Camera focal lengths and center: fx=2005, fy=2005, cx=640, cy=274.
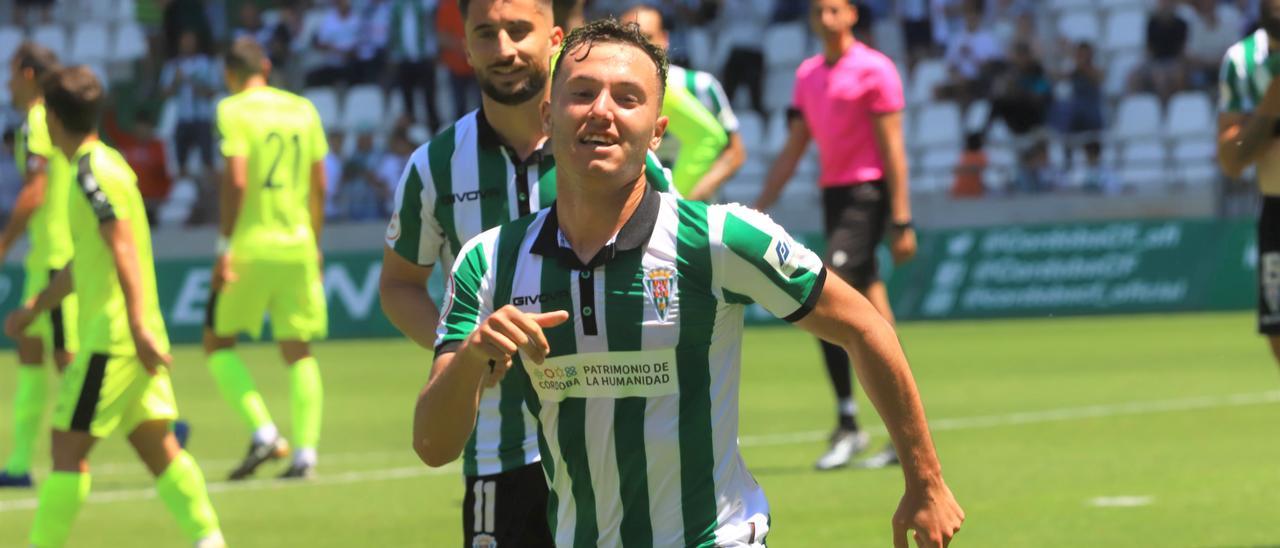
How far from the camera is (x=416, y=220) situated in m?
5.52

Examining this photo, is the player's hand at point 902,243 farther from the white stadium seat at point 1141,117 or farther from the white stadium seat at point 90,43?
the white stadium seat at point 90,43

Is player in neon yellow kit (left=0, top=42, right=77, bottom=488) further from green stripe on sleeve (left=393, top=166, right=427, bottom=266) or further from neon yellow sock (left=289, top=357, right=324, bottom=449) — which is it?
green stripe on sleeve (left=393, top=166, right=427, bottom=266)

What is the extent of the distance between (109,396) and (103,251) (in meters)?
0.65

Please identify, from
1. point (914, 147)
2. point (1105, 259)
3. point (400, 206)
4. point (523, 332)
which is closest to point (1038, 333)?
point (1105, 259)

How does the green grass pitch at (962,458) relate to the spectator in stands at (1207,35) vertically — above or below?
below

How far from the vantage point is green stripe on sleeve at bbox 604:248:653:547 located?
4.23 meters

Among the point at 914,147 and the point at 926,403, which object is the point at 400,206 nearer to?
the point at 926,403

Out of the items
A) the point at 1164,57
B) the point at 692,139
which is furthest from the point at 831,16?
the point at 1164,57

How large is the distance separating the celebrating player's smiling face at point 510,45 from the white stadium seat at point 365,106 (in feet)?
72.4

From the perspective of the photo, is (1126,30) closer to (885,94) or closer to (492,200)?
(885,94)

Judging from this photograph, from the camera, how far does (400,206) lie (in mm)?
5523

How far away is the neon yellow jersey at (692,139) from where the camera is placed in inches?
356

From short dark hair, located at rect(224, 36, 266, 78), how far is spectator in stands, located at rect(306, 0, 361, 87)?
52.8ft

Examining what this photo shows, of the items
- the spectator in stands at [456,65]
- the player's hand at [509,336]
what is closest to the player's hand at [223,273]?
the player's hand at [509,336]
